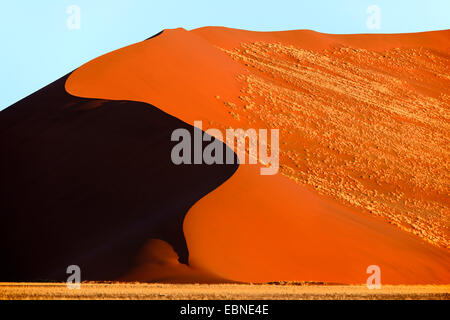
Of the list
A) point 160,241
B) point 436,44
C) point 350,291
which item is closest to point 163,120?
point 160,241

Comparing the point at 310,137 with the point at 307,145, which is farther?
the point at 310,137

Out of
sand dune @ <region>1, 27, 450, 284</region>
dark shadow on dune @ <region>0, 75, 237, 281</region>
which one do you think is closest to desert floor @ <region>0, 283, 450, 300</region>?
sand dune @ <region>1, 27, 450, 284</region>

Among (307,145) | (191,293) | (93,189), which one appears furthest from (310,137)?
(191,293)

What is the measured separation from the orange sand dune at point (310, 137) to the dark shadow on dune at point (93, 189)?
1.55m

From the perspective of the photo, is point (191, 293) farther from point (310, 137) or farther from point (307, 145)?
point (310, 137)

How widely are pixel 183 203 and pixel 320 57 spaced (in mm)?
36624

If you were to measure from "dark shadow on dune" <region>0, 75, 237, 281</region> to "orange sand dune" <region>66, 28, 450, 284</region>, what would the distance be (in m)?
1.55

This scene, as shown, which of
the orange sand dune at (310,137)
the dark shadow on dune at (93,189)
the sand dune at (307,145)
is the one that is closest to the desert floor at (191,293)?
the sand dune at (307,145)

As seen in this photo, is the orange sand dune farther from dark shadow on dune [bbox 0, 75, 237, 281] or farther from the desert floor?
the desert floor

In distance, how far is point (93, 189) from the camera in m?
25.2

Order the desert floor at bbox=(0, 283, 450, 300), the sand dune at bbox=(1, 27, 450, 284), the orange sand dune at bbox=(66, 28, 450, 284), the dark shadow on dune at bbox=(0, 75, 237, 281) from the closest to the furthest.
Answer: the desert floor at bbox=(0, 283, 450, 300) → the sand dune at bbox=(1, 27, 450, 284) → the orange sand dune at bbox=(66, 28, 450, 284) → the dark shadow on dune at bbox=(0, 75, 237, 281)

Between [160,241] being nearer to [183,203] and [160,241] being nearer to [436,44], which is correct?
[183,203]

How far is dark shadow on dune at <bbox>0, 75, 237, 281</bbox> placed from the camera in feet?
69.1

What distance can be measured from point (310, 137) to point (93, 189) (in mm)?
15288
